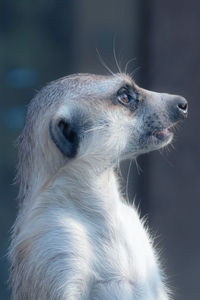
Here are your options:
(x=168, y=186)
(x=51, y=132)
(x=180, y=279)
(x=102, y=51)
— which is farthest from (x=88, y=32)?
(x=51, y=132)

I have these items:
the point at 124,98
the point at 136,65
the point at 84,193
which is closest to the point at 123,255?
the point at 84,193

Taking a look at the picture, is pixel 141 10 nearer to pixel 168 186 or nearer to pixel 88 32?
pixel 88 32

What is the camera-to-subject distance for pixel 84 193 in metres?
2.53

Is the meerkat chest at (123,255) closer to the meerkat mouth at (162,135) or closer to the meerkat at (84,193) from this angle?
the meerkat at (84,193)

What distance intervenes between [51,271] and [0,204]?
236cm

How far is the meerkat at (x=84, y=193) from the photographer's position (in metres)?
2.36

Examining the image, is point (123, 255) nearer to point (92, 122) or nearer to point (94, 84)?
point (92, 122)

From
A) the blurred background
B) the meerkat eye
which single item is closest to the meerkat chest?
the meerkat eye

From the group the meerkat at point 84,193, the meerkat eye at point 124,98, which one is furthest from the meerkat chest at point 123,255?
the meerkat eye at point 124,98

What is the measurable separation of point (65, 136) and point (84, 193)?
22cm

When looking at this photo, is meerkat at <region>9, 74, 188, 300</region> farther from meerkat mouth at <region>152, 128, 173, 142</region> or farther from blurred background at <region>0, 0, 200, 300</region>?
blurred background at <region>0, 0, 200, 300</region>

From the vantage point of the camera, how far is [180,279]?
15.4 feet

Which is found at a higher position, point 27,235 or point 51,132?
point 51,132

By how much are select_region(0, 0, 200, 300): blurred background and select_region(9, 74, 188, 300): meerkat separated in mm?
1773
